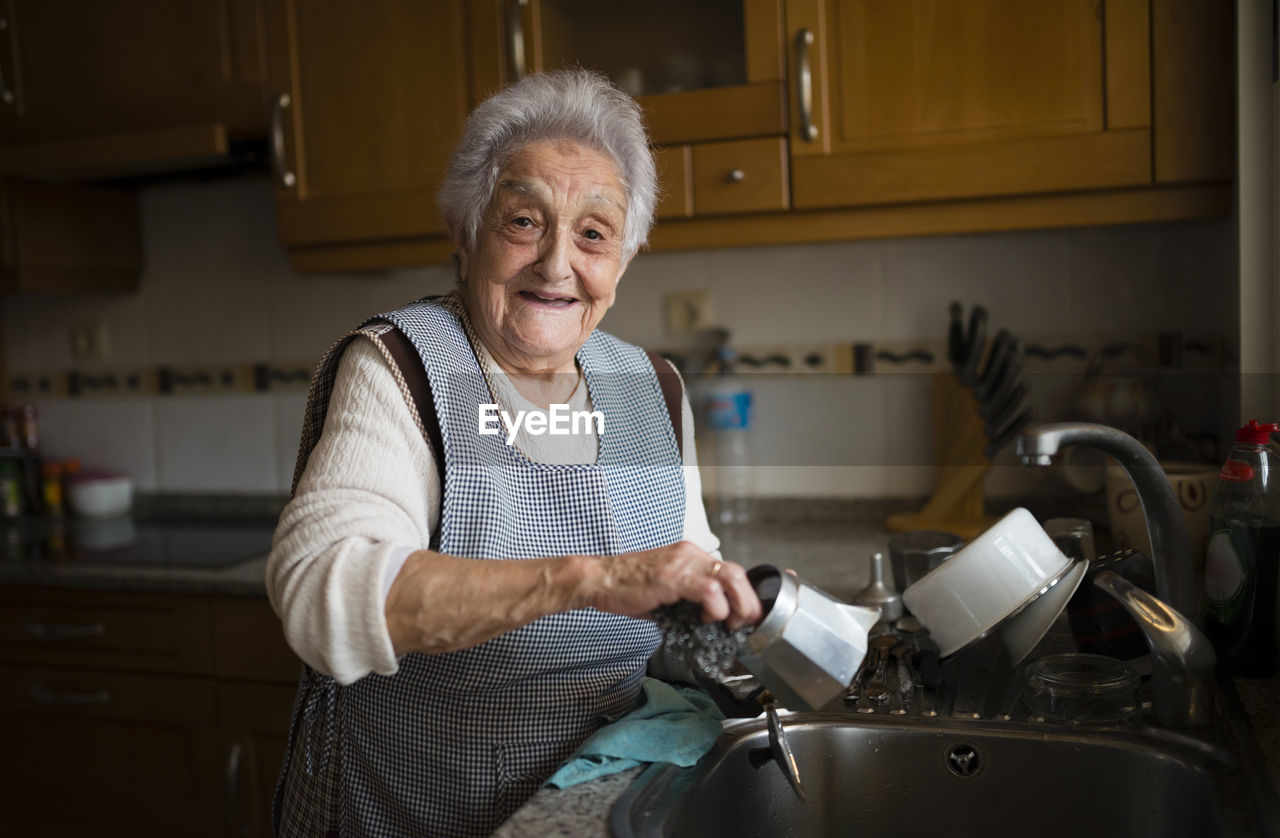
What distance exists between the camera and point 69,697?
6.02 ft

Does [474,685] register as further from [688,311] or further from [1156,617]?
[688,311]

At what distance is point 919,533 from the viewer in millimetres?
1306

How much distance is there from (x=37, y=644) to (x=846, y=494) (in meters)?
1.53

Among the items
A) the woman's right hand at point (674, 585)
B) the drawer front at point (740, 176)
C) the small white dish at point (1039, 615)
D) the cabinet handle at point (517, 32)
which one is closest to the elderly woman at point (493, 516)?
the woman's right hand at point (674, 585)

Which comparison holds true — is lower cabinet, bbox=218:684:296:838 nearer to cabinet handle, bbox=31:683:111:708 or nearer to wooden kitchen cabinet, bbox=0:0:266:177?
cabinet handle, bbox=31:683:111:708

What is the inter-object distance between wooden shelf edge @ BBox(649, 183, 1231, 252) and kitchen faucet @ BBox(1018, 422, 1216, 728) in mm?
669

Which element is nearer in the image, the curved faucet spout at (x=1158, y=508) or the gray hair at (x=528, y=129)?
the curved faucet spout at (x=1158, y=508)

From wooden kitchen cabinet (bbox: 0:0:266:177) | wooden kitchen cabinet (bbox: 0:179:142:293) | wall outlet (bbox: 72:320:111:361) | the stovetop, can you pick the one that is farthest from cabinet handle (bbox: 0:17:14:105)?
the stovetop

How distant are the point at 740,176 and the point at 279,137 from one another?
2.84ft

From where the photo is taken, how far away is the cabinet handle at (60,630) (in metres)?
1.79

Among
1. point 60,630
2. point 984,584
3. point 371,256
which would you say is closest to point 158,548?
point 60,630

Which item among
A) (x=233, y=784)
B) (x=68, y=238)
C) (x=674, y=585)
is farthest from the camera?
(x=68, y=238)

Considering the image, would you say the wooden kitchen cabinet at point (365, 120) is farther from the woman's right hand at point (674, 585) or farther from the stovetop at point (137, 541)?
the woman's right hand at point (674, 585)

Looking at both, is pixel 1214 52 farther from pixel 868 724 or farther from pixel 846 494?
pixel 868 724
